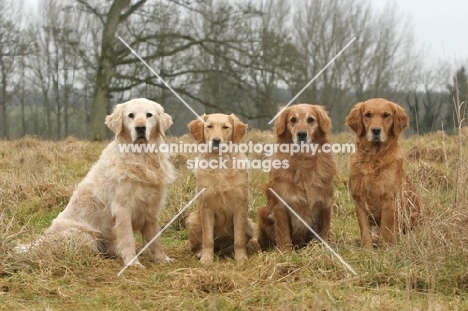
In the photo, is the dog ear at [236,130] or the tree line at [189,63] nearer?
the dog ear at [236,130]

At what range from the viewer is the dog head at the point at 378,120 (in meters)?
4.87

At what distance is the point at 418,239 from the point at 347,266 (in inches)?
23.5

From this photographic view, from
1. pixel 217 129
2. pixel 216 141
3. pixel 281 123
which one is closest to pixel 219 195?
pixel 216 141

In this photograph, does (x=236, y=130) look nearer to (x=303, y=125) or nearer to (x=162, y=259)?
(x=303, y=125)

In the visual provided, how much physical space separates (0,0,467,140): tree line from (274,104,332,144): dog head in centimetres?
886

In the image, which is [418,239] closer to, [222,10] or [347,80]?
[222,10]

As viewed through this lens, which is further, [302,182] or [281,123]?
[281,123]

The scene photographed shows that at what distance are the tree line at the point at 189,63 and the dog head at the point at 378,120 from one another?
28.7 feet

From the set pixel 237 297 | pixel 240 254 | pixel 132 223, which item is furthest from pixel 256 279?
pixel 132 223

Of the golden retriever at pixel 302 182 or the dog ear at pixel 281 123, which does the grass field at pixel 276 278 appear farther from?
the dog ear at pixel 281 123

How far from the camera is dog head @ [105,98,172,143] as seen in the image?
4883 mm

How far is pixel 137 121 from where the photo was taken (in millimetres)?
4852

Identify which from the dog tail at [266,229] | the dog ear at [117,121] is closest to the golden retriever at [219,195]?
the dog tail at [266,229]

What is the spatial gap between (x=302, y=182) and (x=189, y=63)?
14142 mm
